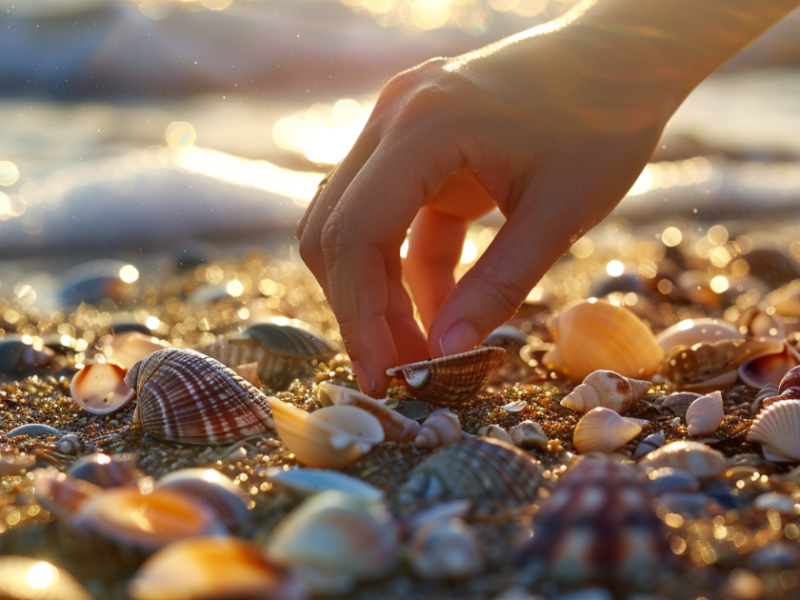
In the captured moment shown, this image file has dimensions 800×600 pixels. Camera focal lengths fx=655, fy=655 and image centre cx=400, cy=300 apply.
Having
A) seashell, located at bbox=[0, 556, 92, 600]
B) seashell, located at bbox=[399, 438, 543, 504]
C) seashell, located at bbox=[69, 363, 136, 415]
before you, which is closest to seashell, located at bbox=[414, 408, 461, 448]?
seashell, located at bbox=[399, 438, 543, 504]

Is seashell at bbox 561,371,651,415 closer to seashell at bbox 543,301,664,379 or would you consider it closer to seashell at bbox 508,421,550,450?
seashell at bbox 508,421,550,450

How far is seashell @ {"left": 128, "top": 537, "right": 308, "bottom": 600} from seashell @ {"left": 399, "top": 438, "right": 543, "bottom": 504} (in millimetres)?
530

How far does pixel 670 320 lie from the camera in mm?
4270

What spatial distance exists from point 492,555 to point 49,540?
102 cm

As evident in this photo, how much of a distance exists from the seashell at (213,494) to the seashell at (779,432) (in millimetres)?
1513

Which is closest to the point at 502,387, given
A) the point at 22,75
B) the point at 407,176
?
the point at 407,176

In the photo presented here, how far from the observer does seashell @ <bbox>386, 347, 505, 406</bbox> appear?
2.29 meters

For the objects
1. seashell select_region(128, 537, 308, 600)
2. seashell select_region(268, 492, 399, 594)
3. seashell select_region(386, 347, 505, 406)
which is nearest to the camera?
seashell select_region(128, 537, 308, 600)

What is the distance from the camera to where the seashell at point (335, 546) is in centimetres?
125

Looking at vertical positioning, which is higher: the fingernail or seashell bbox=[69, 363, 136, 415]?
the fingernail

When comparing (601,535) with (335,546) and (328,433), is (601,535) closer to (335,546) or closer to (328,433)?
(335,546)

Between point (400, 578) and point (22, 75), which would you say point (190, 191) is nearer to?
point (22, 75)

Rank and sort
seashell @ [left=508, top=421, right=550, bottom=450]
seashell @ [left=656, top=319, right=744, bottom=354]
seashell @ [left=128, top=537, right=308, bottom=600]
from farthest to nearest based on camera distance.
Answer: seashell @ [left=656, top=319, right=744, bottom=354] → seashell @ [left=508, top=421, right=550, bottom=450] → seashell @ [left=128, top=537, right=308, bottom=600]

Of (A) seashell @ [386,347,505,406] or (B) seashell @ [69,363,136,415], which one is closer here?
(A) seashell @ [386,347,505,406]
